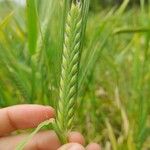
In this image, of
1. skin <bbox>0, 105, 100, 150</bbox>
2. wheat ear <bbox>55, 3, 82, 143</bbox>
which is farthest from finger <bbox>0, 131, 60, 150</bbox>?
wheat ear <bbox>55, 3, 82, 143</bbox>

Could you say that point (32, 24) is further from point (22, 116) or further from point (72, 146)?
point (72, 146)

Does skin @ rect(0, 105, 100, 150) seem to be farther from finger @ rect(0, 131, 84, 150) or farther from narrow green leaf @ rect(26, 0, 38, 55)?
narrow green leaf @ rect(26, 0, 38, 55)

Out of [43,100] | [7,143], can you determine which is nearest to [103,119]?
[43,100]

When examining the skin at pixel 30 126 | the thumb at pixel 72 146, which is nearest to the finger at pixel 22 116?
the skin at pixel 30 126

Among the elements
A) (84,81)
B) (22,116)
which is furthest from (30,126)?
(84,81)

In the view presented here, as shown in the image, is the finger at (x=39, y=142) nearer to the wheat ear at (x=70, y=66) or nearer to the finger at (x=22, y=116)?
the finger at (x=22, y=116)

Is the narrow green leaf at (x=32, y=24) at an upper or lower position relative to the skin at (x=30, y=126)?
upper
